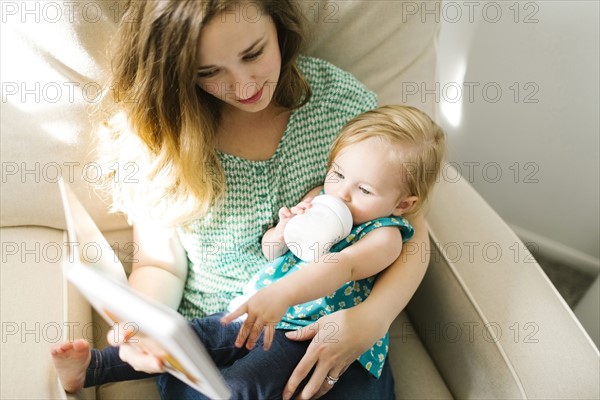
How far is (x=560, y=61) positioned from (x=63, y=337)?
4.56 feet

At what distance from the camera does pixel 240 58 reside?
90 centimetres

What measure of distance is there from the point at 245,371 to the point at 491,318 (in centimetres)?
47

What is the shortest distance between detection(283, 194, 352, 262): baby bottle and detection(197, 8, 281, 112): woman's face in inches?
8.6

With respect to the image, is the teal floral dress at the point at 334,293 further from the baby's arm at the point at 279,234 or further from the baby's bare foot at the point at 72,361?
the baby's bare foot at the point at 72,361

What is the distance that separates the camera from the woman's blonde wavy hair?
33.9 inches

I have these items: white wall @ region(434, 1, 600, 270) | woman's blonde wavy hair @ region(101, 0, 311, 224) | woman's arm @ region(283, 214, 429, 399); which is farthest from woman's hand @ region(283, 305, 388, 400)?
white wall @ region(434, 1, 600, 270)

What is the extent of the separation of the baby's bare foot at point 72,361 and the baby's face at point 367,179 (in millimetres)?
518

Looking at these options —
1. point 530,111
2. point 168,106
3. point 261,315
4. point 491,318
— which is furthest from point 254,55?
point 530,111

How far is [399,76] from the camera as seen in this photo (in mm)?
1267

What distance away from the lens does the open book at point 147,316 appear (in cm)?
61

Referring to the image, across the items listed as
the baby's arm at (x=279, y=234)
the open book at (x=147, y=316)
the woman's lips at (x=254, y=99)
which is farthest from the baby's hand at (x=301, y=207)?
the open book at (x=147, y=316)

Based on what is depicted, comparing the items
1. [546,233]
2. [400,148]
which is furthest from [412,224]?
[546,233]

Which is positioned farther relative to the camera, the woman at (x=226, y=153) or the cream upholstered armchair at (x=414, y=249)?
the cream upholstered armchair at (x=414, y=249)

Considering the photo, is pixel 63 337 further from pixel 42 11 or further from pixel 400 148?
pixel 400 148
